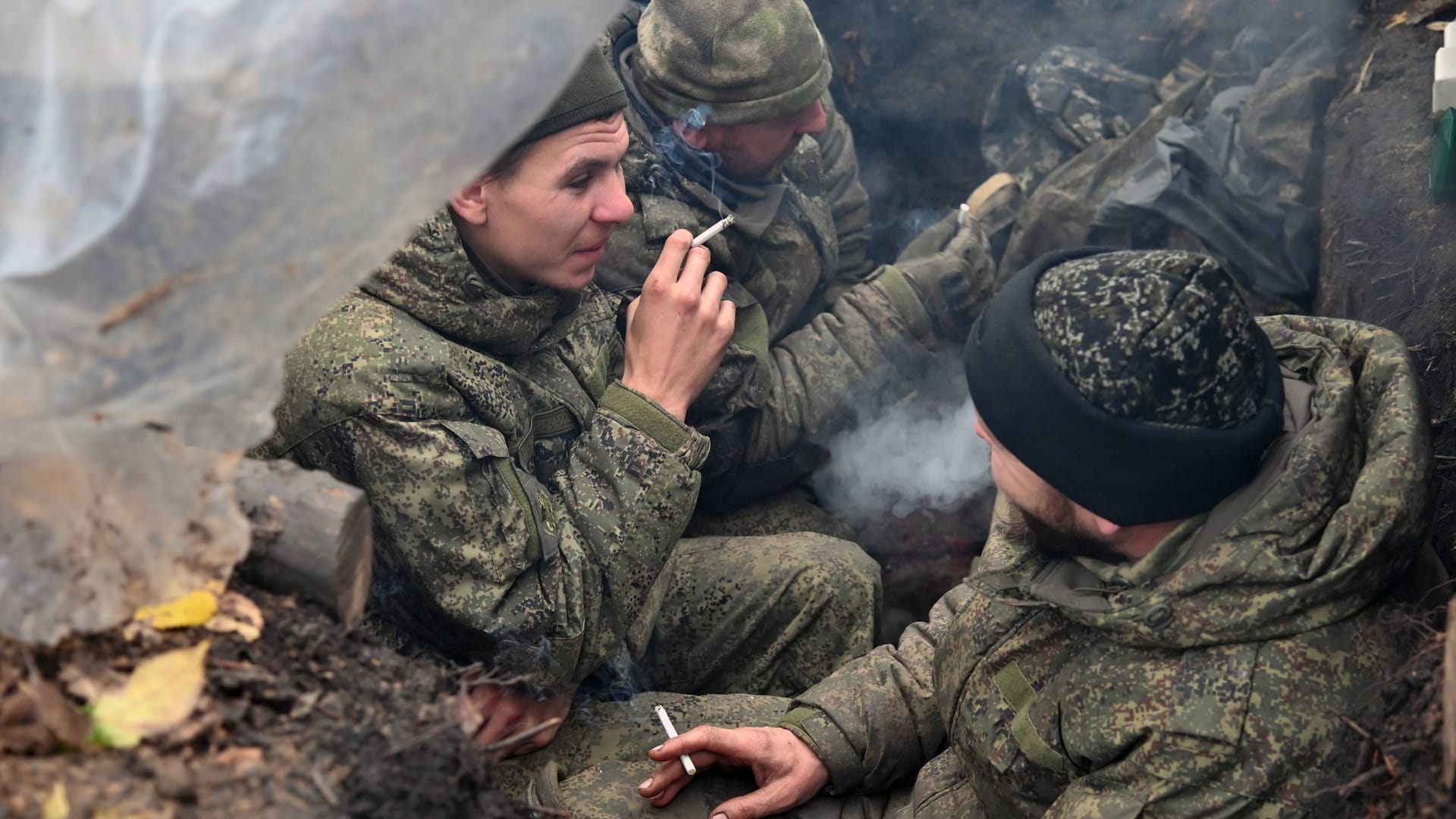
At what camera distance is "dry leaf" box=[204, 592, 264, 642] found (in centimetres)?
186

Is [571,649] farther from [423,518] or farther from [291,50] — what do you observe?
[291,50]

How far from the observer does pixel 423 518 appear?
2867mm

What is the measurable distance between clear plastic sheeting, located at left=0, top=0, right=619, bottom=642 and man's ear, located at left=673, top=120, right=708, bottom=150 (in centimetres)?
246

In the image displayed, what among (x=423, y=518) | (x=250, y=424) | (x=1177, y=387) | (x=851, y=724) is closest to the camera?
(x=250, y=424)

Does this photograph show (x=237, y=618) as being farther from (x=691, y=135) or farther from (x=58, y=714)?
(x=691, y=135)

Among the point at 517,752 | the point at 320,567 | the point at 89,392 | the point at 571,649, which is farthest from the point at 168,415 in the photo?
the point at 517,752

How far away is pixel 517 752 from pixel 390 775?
5.40 feet

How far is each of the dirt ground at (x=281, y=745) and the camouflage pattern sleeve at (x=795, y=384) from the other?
240 cm

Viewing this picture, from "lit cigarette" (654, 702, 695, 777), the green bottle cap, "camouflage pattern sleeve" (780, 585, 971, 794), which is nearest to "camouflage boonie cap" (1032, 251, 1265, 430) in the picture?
"camouflage pattern sleeve" (780, 585, 971, 794)

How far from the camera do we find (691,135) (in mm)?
4348

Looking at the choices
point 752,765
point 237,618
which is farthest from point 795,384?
point 237,618

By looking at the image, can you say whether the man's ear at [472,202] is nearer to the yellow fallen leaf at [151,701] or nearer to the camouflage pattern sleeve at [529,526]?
the camouflage pattern sleeve at [529,526]

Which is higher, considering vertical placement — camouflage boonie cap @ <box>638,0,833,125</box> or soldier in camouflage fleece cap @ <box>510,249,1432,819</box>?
camouflage boonie cap @ <box>638,0,833,125</box>

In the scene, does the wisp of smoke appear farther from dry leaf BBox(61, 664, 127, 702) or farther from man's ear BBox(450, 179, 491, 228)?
dry leaf BBox(61, 664, 127, 702)
